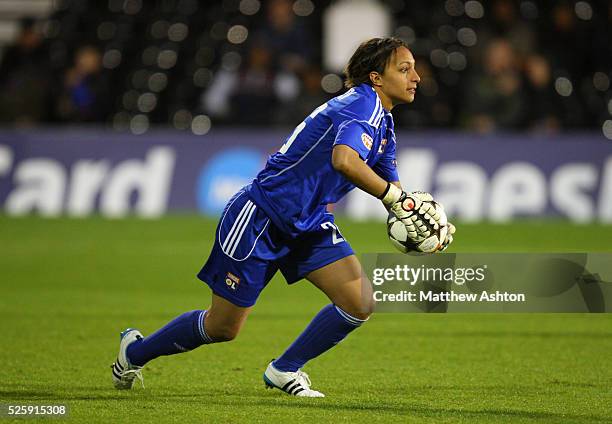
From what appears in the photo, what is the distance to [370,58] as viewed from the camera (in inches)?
251

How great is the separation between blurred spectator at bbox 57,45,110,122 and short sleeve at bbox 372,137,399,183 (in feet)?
41.5

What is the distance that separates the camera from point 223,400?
6555mm

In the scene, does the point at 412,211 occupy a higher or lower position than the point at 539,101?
higher

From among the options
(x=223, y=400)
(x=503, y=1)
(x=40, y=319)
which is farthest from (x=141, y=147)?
(x=223, y=400)

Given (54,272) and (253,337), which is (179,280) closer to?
(54,272)

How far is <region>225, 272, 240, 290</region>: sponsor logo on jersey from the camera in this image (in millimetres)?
6320

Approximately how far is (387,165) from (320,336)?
104 cm

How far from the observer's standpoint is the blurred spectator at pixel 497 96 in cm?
1758

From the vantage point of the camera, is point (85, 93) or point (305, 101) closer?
point (305, 101)

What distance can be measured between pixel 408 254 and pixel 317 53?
13.5 m

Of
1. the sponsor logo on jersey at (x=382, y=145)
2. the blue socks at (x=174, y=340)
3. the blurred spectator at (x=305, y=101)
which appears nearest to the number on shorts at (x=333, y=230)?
the sponsor logo on jersey at (x=382, y=145)

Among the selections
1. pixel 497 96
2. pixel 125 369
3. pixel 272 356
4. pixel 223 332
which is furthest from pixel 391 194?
pixel 497 96

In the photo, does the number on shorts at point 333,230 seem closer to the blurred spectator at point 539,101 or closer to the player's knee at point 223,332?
the player's knee at point 223,332

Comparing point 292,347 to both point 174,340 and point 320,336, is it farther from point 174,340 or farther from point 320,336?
point 174,340
